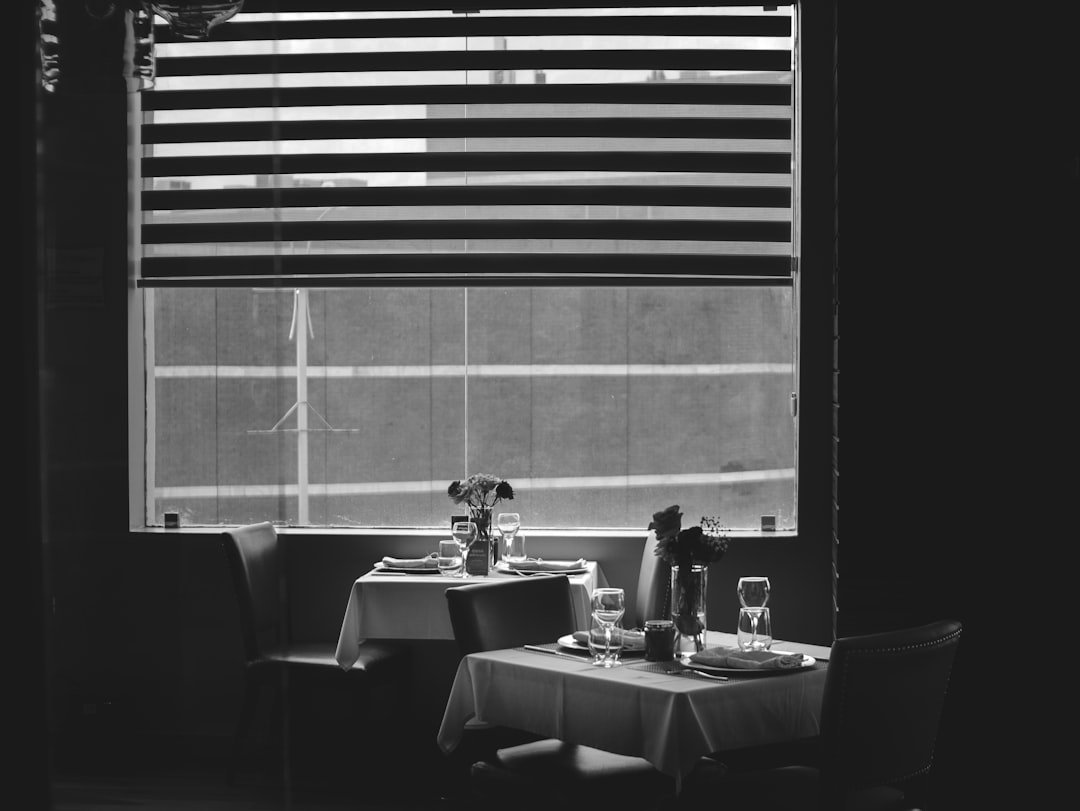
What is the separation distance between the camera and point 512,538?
4754mm

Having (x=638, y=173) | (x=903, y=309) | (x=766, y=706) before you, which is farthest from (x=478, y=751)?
(x=638, y=173)

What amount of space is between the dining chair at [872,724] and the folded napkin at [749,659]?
24 centimetres

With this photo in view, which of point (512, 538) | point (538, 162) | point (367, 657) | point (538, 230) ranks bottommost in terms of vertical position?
point (367, 657)

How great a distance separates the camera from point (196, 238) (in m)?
1.56

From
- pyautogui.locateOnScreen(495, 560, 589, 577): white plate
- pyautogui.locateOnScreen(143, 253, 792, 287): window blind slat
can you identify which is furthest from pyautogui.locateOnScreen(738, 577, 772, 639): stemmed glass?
pyautogui.locateOnScreen(143, 253, 792, 287): window blind slat

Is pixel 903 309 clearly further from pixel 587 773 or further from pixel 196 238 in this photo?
pixel 196 238

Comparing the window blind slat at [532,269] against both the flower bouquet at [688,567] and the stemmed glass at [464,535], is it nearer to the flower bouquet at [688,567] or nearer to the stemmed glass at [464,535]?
the stemmed glass at [464,535]

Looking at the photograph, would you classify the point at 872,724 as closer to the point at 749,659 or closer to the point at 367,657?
the point at 749,659

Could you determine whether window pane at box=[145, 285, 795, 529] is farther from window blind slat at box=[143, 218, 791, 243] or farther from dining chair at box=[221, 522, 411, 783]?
dining chair at box=[221, 522, 411, 783]

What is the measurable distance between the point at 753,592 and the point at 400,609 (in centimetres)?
172

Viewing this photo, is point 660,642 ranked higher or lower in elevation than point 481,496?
lower

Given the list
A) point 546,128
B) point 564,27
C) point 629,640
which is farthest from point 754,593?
point 564,27

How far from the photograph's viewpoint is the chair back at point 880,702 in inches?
99.4

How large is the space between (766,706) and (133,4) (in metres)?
2.05
